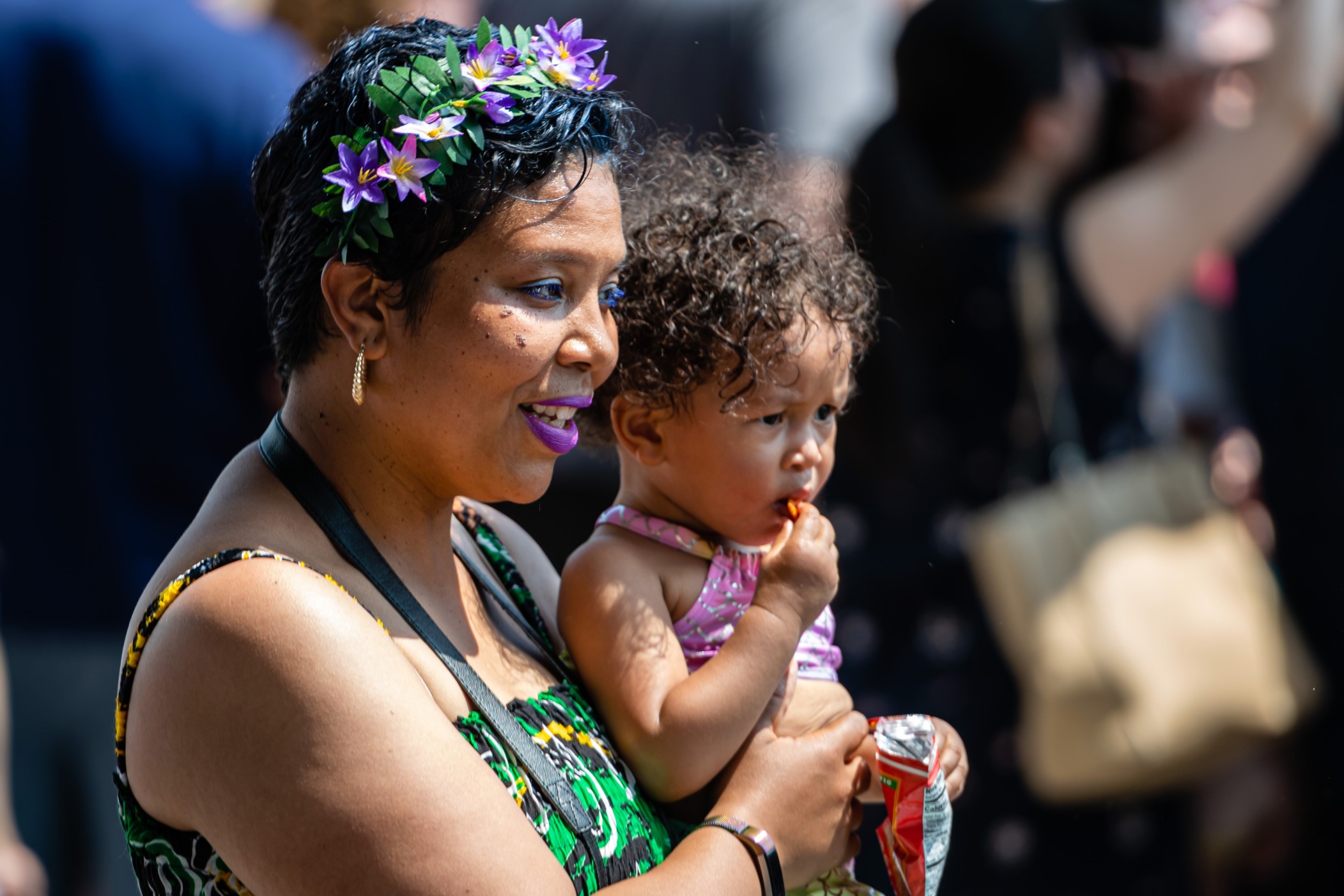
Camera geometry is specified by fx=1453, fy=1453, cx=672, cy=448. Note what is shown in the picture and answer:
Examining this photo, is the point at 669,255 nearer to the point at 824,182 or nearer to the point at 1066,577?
the point at 824,182

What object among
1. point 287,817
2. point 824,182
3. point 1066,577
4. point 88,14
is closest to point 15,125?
point 88,14

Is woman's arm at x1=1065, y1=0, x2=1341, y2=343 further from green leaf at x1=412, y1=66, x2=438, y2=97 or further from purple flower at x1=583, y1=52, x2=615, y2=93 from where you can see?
green leaf at x1=412, y1=66, x2=438, y2=97

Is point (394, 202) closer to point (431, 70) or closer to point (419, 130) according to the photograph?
point (419, 130)

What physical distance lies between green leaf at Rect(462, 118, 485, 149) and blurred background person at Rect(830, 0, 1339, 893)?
102 inches

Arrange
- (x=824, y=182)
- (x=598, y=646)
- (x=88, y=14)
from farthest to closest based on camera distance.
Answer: (x=88, y=14)
(x=824, y=182)
(x=598, y=646)

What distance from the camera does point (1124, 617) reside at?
4.27m

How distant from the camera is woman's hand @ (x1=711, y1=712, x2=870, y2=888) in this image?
200 cm

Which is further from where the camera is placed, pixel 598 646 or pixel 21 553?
pixel 21 553

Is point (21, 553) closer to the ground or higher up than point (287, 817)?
closer to the ground

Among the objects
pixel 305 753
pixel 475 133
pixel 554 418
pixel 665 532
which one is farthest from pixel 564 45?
pixel 305 753

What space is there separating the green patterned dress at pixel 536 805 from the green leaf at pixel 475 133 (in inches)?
23.0

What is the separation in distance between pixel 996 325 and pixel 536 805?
2.93 m

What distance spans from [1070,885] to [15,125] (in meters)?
3.76

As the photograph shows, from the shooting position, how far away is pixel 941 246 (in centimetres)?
443
